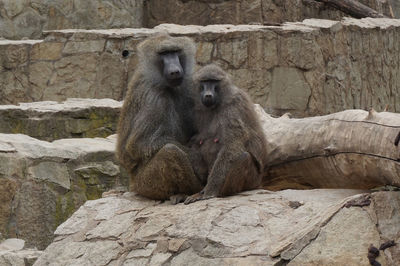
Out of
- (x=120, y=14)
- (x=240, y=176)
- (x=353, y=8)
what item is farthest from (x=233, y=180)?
(x=353, y=8)

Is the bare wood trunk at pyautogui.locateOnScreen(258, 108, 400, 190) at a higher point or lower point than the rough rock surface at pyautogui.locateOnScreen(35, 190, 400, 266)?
higher

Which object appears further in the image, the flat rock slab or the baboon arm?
the flat rock slab

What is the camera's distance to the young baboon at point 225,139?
678 centimetres

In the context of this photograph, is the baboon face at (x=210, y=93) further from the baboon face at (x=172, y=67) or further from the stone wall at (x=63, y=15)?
the stone wall at (x=63, y=15)

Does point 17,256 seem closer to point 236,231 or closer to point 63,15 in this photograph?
point 236,231

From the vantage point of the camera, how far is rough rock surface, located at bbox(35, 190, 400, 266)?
19.0ft

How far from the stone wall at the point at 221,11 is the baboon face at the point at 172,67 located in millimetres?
7066

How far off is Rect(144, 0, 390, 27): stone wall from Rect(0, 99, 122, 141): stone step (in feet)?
15.3

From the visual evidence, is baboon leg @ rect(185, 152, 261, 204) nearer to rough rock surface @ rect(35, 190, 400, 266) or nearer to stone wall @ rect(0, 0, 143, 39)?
rough rock surface @ rect(35, 190, 400, 266)

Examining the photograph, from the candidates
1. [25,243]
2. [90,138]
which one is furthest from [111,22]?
[25,243]

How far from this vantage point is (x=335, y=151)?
701 cm

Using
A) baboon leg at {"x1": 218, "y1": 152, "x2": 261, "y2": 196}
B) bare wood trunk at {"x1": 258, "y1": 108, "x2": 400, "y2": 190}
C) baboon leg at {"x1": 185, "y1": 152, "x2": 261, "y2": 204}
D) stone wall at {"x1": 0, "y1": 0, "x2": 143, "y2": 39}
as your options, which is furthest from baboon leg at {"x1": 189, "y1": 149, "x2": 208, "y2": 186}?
stone wall at {"x1": 0, "y1": 0, "x2": 143, "y2": 39}

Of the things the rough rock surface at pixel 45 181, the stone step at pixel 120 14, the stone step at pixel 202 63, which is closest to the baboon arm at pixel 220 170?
the rough rock surface at pixel 45 181

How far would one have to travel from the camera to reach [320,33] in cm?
1261
